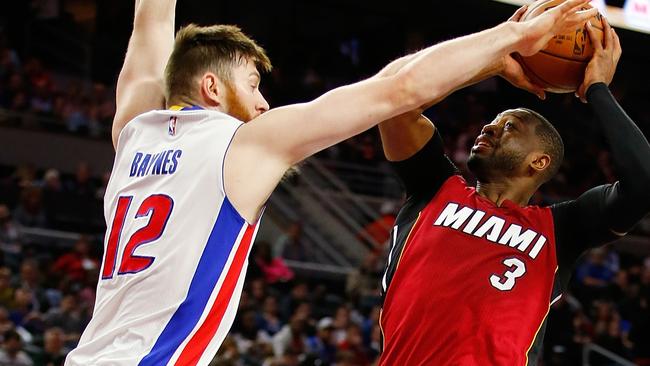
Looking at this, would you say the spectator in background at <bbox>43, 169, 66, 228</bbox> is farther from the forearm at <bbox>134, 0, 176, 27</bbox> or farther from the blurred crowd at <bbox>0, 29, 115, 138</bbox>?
the forearm at <bbox>134, 0, 176, 27</bbox>

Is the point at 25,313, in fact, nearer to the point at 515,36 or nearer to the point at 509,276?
the point at 509,276

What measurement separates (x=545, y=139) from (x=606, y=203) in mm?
452

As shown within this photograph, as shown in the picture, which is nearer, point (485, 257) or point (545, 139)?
point (485, 257)

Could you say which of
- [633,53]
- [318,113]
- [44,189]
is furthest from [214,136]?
[633,53]

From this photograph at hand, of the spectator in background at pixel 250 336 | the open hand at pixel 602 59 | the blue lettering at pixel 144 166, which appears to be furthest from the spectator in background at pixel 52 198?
the blue lettering at pixel 144 166

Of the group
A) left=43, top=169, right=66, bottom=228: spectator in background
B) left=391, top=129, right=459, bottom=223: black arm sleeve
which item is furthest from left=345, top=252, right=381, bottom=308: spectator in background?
left=391, top=129, right=459, bottom=223: black arm sleeve

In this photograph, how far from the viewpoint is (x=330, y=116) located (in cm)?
284

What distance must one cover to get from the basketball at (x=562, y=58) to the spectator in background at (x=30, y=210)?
28.7 feet

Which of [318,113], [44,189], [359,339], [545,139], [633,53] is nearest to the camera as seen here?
[318,113]

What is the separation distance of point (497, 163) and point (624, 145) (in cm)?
49

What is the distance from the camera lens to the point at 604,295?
42.9ft

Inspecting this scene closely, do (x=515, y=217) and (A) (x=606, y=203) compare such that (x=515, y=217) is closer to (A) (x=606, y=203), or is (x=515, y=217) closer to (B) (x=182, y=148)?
(A) (x=606, y=203)

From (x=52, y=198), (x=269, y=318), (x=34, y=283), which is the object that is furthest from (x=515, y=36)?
(x=52, y=198)

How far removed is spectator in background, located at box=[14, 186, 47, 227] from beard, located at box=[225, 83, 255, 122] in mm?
8905
